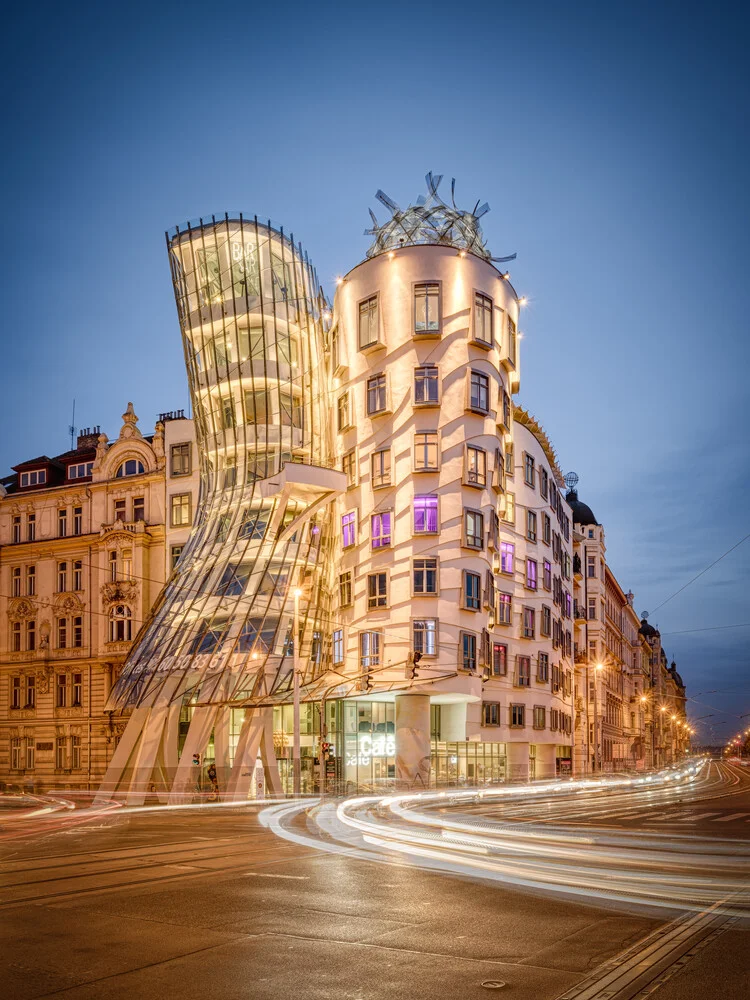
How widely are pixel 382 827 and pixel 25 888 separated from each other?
32.6 feet

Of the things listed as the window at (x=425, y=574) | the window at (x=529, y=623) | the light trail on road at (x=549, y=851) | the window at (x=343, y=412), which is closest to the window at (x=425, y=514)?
the window at (x=425, y=574)

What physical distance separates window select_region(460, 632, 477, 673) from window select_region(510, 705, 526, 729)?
10094mm

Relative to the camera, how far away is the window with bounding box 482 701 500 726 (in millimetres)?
55531

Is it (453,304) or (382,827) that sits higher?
(453,304)

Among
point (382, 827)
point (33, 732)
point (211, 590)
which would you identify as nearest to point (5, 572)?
point (33, 732)

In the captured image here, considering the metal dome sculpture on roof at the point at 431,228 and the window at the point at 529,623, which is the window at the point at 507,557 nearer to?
the window at the point at 529,623

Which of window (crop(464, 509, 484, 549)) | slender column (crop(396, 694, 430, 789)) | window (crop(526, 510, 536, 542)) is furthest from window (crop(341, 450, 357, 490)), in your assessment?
window (crop(526, 510, 536, 542))

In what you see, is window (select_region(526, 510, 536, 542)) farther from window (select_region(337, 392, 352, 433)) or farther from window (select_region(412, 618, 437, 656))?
window (select_region(412, 618, 437, 656))

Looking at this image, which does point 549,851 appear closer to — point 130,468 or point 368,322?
point 368,322

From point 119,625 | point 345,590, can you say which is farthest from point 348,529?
point 119,625

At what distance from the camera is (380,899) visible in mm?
12578

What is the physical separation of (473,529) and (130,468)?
27.4 m

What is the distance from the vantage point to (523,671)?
60.6 meters

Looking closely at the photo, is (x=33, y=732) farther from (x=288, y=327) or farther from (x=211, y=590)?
(x=288, y=327)
